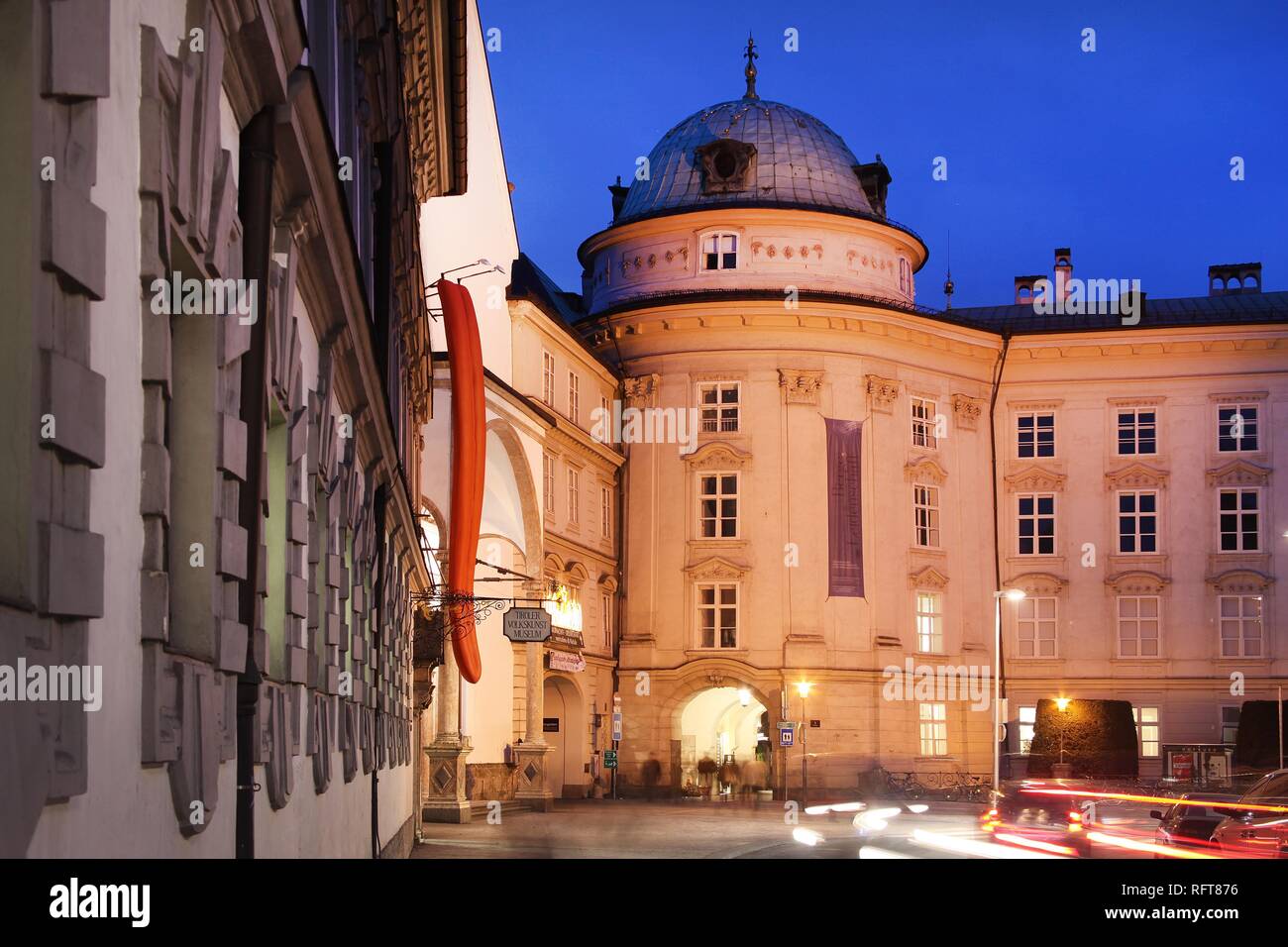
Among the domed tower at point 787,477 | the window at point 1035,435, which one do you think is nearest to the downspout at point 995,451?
the domed tower at point 787,477

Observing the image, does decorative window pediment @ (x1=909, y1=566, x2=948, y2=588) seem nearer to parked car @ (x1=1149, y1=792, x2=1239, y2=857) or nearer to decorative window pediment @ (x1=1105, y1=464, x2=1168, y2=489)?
decorative window pediment @ (x1=1105, y1=464, x2=1168, y2=489)

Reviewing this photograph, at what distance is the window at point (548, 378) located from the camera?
59.6 m

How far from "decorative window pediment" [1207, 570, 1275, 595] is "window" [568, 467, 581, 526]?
24470 mm

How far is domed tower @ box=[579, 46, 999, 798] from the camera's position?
2618 inches

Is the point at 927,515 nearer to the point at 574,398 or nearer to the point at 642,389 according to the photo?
the point at 642,389

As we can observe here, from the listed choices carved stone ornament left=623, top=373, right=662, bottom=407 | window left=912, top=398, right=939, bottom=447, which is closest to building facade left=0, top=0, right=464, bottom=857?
carved stone ornament left=623, top=373, right=662, bottom=407

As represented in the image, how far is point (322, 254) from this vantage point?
12133 millimetres

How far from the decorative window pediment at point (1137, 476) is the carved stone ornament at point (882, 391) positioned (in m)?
9.19

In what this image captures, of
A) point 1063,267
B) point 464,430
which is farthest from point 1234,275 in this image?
point 464,430

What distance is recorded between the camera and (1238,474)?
70875mm
